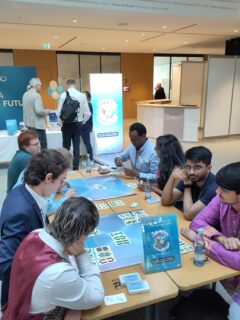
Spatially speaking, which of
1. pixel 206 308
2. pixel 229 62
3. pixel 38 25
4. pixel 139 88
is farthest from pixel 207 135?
pixel 206 308

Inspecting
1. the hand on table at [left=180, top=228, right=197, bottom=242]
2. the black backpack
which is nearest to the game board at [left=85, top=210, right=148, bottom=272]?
the hand on table at [left=180, top=228, right=197, bottom=242]

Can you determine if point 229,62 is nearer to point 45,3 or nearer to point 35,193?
point 45,3

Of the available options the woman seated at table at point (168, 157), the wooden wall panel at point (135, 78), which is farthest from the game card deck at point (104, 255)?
the wooden wall panel at point (135, 78)

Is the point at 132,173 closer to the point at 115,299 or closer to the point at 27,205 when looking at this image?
the point at 27,205

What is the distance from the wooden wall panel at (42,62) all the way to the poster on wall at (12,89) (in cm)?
585

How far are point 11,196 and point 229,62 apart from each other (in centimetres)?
792

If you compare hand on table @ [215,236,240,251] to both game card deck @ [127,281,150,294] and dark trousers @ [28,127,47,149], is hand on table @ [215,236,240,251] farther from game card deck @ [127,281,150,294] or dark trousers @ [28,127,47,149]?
dark trousers @ [28,127,47,149]

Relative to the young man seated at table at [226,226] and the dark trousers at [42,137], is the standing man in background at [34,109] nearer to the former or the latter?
the dark trousers at [42,137]

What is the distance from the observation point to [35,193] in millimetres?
1559

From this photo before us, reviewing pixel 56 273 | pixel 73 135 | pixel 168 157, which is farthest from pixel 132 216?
pixel 73 135

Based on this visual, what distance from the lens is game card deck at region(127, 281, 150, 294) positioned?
4.27 ft

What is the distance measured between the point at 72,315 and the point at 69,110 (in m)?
4.26

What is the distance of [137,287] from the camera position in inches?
51.9

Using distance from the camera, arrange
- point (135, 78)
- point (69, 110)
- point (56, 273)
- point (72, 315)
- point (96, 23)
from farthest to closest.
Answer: point (135, 78) < point (96, 23) < point (69, 110) < point (72, 315) < point (56, 273)
